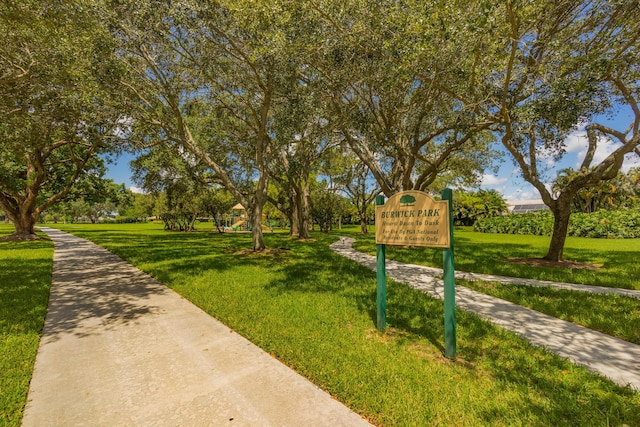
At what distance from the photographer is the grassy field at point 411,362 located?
260 cm

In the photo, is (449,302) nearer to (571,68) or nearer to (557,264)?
(571,68)

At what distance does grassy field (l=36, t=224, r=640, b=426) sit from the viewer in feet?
8.52

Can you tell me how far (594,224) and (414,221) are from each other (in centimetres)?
2851

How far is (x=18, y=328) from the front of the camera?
447 cm

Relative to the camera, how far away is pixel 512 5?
4762 mm

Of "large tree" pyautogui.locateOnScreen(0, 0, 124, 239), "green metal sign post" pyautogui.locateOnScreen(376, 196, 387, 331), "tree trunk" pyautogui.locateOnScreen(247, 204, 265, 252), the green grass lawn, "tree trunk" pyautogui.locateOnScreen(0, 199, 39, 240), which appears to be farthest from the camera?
"tree trunk" pyautogui.locateOnScreen(0, 199, 39, 240)

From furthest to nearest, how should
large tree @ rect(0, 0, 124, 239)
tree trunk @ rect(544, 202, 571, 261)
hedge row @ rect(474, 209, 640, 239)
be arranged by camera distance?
hedge row @ rect(474, 209, 640, 239) → tree trunk @ rect(544, 202, 571, 261) → large tree @ rect(0, 0, 124, 239)

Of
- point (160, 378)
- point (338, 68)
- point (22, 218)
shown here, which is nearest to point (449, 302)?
point (160, 378)

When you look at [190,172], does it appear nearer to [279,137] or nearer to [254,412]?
[279,137]

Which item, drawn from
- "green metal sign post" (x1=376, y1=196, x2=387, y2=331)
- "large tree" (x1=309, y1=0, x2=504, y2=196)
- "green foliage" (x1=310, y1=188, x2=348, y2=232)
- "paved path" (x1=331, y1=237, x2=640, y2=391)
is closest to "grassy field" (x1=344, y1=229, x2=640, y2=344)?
"paved path" (x1=331, y1=237, x2=640, y2=391)

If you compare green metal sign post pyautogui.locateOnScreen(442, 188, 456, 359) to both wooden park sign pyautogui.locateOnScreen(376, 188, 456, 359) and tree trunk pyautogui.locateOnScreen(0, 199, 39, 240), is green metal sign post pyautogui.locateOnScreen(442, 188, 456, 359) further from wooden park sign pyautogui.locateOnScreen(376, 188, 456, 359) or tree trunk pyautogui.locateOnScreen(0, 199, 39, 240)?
tree trunk pyautogui.locateOnScreen(0, 199, 39, 240)

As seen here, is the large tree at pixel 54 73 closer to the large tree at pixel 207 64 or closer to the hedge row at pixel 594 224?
the large tree at pixel 207 64

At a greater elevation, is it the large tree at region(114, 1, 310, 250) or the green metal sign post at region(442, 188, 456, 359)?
the large tree at region(114, 1, 310, 250)

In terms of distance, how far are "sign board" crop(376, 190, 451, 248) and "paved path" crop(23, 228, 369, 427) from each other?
2130 mm
